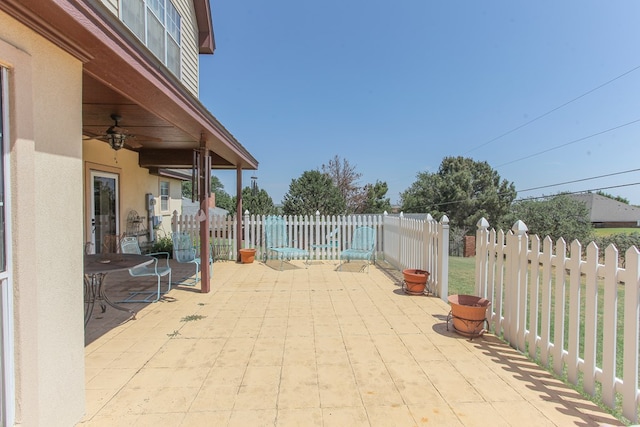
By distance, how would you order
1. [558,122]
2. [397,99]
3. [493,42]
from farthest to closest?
[558,122] < [397,99] < [493,42]

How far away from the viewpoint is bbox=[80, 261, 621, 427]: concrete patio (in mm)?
2158

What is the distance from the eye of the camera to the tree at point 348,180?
26.9m

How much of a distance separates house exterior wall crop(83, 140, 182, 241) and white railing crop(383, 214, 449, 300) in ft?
20.8

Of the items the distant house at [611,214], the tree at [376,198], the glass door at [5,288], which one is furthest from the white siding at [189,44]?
the distant house at [611,214]

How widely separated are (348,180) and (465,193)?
1072cm

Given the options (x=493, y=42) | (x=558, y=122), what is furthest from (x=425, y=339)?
(x=558, y=122)

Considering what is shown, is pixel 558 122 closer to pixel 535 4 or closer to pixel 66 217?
pixel 535 4

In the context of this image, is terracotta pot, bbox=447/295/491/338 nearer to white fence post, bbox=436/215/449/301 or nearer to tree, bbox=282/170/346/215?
white fence post, bbox=436/215/449/301

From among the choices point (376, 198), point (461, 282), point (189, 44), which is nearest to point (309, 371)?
point (461, 282)

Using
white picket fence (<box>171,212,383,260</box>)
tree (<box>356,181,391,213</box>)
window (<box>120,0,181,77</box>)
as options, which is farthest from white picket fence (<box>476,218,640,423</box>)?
tree (<box>356,181,391,213</box>)

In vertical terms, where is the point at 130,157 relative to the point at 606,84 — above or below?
below

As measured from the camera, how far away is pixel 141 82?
2691 millimetres

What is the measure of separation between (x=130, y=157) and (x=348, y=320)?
7.29 metres

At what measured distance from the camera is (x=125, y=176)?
816 cm
